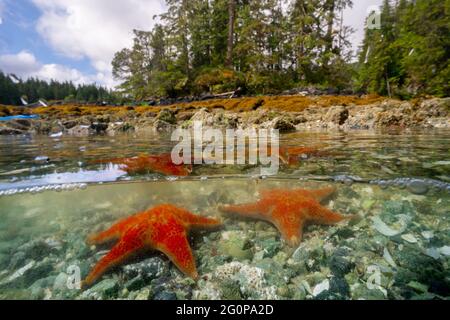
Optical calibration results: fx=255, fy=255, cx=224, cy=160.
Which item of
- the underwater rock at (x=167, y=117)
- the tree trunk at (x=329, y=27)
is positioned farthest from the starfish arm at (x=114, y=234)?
the tree trunk at (x=329, y=27)

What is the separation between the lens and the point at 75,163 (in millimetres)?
5430

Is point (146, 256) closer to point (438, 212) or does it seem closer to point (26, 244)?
point (26, 244)

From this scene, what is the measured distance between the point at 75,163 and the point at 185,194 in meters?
2.81

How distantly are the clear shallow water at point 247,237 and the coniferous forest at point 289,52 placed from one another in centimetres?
2268

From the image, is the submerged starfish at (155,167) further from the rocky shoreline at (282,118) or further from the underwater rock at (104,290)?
the rocky shoreline at (282,118)

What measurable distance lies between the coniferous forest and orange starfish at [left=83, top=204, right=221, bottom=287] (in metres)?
24.7

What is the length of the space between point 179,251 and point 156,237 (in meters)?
0.30

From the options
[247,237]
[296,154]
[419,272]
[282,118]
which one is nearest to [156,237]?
[247,237]

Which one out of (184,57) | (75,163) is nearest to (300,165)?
(75,163)

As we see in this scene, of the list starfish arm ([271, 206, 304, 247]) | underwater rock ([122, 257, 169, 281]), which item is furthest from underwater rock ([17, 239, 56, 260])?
starfish arm ([271, 206, 304, 247])

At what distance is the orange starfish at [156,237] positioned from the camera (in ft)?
6.72

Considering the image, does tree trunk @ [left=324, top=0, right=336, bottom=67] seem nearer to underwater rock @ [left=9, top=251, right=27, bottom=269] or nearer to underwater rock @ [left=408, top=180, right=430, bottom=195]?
underwater rock @ [left=408, top=180, right=430, bottom=195]

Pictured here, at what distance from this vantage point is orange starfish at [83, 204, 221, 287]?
205 centimetres
